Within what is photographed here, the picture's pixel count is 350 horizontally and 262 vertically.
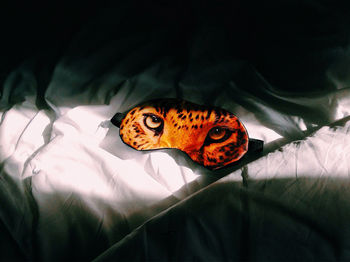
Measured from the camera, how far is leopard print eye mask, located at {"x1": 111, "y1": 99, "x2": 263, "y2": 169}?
0.60 m

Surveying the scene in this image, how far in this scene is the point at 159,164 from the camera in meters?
0.62

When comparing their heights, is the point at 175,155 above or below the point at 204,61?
below

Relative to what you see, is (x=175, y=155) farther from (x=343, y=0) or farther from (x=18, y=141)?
(x=343, y=0)

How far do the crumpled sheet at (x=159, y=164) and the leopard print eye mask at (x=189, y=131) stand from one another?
0.02 metres

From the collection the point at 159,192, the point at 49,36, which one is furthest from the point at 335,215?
the point at 49,36

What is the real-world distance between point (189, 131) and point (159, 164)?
0.10m

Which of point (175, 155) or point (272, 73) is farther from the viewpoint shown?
point (272, 73)

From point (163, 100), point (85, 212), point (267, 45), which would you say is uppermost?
point (267, 45)

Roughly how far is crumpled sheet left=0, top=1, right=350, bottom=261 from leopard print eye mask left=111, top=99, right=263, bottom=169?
2cm

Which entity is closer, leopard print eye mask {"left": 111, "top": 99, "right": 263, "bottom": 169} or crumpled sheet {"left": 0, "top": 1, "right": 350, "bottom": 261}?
crumpled sheet {"left": 0, "top": 1, "right": 350, "bottom": 261}

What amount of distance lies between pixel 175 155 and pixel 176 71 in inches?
10.8

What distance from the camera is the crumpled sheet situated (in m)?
0.45

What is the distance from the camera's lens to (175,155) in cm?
64

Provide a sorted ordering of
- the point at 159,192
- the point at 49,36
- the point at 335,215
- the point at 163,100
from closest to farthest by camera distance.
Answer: the point at 335,215, the point at 159,192, the point at 163,100, the point at 49,36
